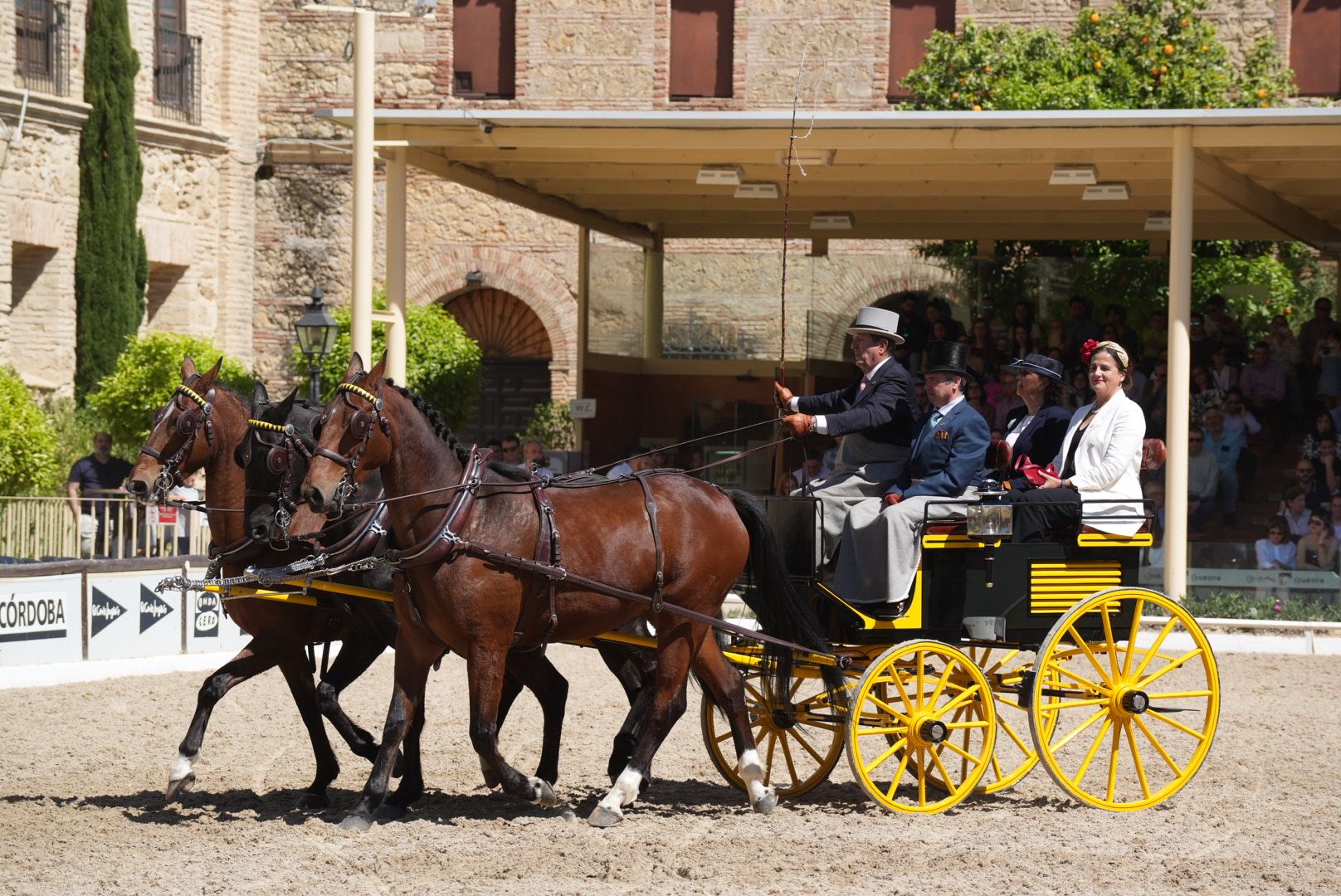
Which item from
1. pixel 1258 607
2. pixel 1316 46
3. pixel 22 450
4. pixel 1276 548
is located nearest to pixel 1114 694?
pixel 1276 548

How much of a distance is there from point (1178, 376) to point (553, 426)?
14.0 metres

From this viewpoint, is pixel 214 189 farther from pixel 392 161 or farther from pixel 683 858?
pixel 683 858

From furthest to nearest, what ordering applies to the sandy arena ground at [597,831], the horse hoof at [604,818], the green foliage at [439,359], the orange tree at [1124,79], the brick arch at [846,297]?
the orange tree at [1124,79] < the green foliage at [439,359] < the brick arch at [846,297] < the horse hoof at [604,818] < the sandy arena ground at [597,831]

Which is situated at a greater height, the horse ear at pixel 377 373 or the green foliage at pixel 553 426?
the horse ear at pixel 377 373

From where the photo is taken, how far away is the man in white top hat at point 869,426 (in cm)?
855

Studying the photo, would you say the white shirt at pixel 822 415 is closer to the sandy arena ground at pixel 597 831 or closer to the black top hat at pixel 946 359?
the black top hat at pixel 946 359

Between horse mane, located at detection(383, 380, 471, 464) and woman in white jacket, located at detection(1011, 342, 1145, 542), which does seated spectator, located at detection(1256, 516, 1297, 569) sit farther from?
horse mane, located at detection(383, 380, 471, 464)

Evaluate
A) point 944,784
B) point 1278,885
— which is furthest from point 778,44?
point 1278,885

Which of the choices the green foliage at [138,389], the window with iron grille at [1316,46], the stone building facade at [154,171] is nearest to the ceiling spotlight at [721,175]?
the green foliage at [138,389]

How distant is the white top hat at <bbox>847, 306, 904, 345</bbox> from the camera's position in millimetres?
8719

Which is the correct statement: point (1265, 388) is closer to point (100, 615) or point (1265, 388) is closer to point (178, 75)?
point (100, 615)

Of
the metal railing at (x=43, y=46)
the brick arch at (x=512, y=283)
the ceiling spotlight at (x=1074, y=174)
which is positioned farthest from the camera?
the brick arch at (x=512, y=283)

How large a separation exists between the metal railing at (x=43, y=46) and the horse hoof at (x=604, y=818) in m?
20.9

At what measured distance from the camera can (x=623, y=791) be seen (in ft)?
26.0
